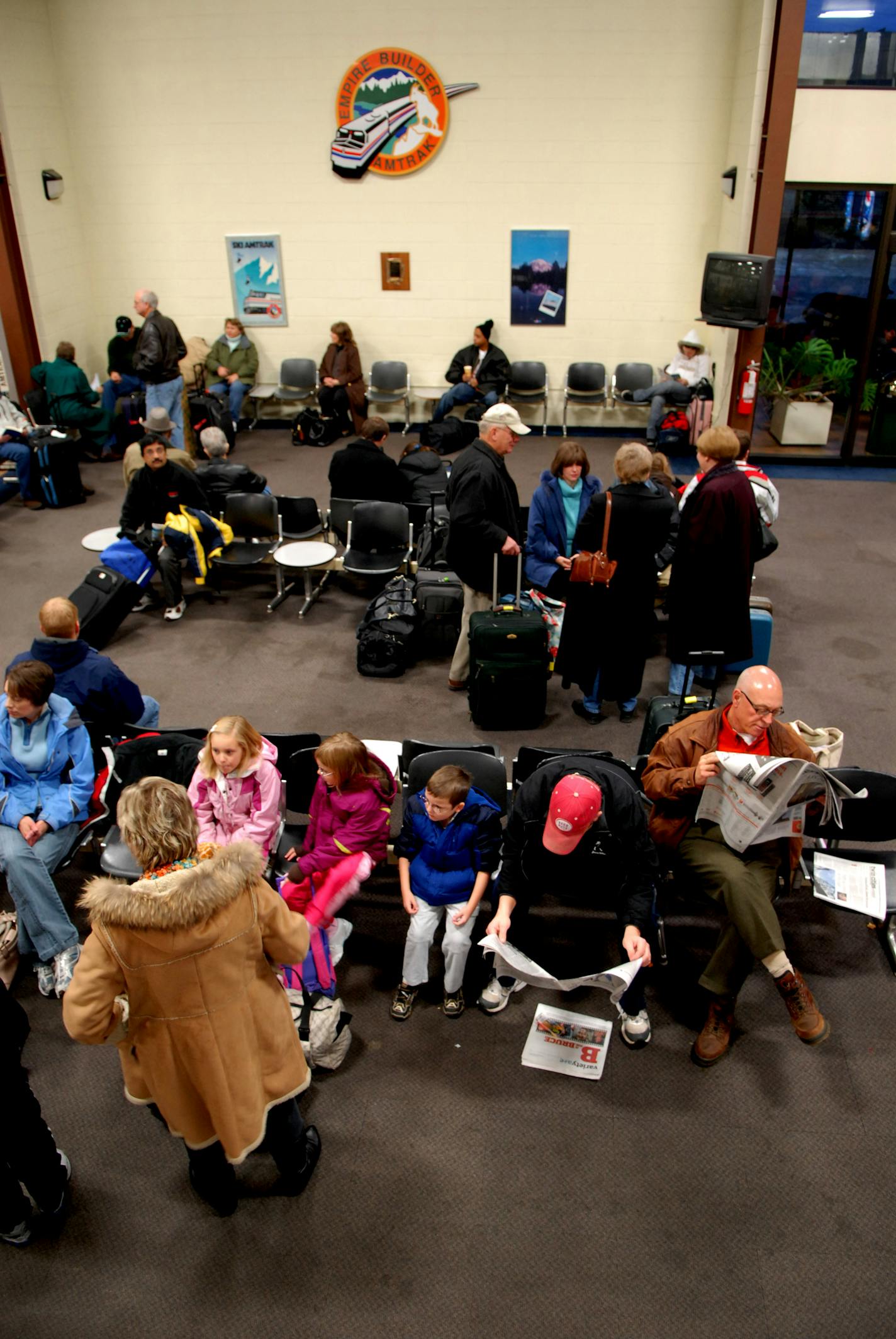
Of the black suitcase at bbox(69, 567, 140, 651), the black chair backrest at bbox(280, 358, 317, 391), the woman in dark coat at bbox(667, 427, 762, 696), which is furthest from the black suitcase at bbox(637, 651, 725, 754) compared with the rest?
the black chair backrest at bbox(280, 358, 317, 391)

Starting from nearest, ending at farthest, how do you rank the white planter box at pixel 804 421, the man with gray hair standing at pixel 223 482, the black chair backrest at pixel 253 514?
the black chair backrest at pixel 253 514, the man with gray hair standing at pixel 223 482, the white planter box at pixel 804 421

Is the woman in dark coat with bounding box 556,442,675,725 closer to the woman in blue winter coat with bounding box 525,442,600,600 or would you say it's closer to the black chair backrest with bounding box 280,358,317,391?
the woman in blue winter coat with bounding box 525,442,600,600

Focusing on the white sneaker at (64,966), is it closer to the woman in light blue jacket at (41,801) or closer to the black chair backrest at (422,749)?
the woman in light blue jacket at (41,801)

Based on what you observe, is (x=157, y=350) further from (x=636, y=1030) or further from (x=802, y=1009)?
(x=802, y=1009)

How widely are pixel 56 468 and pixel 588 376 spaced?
571cm

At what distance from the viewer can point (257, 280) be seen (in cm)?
1139

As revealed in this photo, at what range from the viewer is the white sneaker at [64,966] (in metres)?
3.92

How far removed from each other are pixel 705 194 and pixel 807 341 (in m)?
1.87

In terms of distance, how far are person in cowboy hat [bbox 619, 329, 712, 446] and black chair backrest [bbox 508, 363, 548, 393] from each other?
1250 millimetres

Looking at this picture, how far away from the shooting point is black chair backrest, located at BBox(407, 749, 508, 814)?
4176 mm

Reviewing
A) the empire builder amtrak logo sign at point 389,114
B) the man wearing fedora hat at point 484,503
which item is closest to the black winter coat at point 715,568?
the man wearing fedora hat at point 484,503

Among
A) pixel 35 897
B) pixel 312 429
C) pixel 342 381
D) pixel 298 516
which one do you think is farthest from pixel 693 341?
pixel 35 897

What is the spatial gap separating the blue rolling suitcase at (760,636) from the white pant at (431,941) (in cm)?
276

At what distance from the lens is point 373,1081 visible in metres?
3.58
